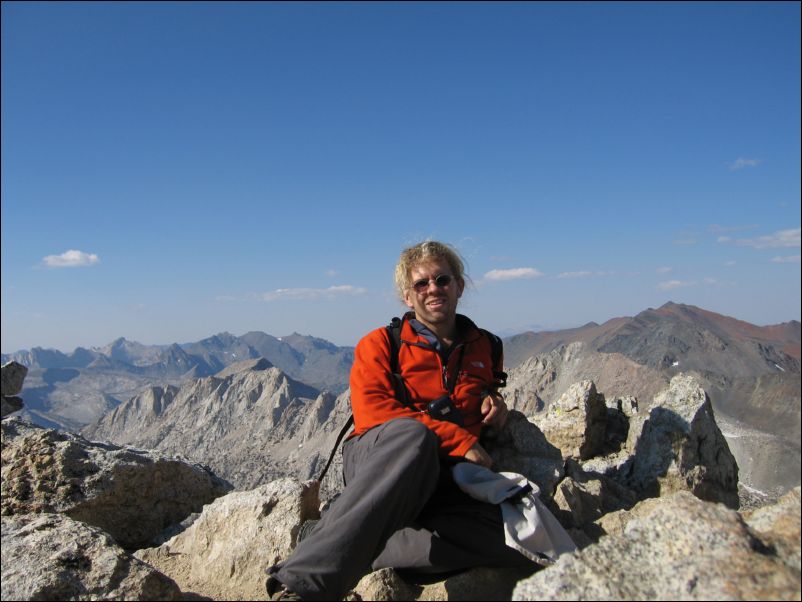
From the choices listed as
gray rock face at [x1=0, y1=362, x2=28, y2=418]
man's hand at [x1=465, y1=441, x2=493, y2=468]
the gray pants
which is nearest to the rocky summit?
the gray pants

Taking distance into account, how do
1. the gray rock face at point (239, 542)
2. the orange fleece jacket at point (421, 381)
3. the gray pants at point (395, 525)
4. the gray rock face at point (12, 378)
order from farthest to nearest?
the gray rock face at point (12, 378), the gray rock face at point (239, 542), the orange fleece jacket at point (421, 381), the gray pants at point (395, 525)

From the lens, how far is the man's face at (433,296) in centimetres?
752

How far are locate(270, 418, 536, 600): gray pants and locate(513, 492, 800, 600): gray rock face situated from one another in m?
1.78

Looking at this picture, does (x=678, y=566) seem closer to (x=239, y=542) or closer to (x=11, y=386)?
(x=239, y=542)

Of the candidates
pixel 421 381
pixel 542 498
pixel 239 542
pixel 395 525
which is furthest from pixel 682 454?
pixel 239 542

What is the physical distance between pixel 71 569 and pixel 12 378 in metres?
9.64

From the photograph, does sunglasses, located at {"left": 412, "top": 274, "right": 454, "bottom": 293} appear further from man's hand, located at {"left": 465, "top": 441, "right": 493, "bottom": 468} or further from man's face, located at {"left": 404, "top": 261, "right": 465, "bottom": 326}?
→ man's hand, located at {"left": 465, "top": 441, "right": 493, "bottom": 468}

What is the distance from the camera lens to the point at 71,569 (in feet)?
17.4

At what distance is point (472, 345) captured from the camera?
768 cm

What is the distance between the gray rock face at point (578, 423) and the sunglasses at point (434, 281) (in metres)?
6.44

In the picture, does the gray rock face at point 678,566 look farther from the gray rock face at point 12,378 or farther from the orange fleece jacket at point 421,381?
the gray rock face at point 12,378

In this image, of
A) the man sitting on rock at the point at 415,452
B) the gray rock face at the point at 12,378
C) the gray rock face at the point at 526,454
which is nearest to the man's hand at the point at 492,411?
the man sitting on rock at the point at 415,452

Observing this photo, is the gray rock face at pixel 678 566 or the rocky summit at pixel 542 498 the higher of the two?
the gray rock face at pixel 678 566

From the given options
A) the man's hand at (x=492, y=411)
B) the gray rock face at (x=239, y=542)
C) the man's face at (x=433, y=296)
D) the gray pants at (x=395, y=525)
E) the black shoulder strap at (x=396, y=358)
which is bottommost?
the gray rock face at (x=239, y=542)
